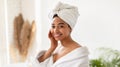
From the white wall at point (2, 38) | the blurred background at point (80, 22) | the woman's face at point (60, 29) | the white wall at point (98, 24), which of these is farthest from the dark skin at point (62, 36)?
the white wall at point (2, 38)

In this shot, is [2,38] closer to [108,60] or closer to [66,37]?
[108,60]

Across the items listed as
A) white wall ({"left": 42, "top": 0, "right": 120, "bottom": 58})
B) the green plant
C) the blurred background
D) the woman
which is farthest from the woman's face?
white wall ({"left": 42, "top": 0, "right": 120, "bottom": 58})

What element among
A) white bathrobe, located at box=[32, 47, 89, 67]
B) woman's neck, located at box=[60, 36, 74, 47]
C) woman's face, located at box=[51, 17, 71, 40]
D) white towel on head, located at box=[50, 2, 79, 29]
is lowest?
white bathrobe, located at box=[32, 47, 89, 67]

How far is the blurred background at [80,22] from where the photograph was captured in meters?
1.86

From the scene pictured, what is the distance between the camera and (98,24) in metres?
1.96

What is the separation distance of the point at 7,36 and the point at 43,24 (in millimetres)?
444

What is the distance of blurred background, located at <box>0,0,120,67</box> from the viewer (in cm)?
186

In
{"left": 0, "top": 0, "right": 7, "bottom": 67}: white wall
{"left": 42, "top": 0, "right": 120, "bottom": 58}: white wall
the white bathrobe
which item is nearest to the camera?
the white bathrobe

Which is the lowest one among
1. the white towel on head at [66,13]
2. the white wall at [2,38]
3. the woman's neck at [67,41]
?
the white wall at [2,38]

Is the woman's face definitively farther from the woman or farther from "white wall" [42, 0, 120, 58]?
"white wall" [42, 0, 120, 58]

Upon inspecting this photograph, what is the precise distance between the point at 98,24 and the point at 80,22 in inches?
8.9

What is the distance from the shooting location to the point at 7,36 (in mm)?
2568

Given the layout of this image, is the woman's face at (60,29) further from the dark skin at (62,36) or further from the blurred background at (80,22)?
the blurred background at (80,22)

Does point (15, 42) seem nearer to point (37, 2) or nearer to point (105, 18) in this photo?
point (37, 2)
